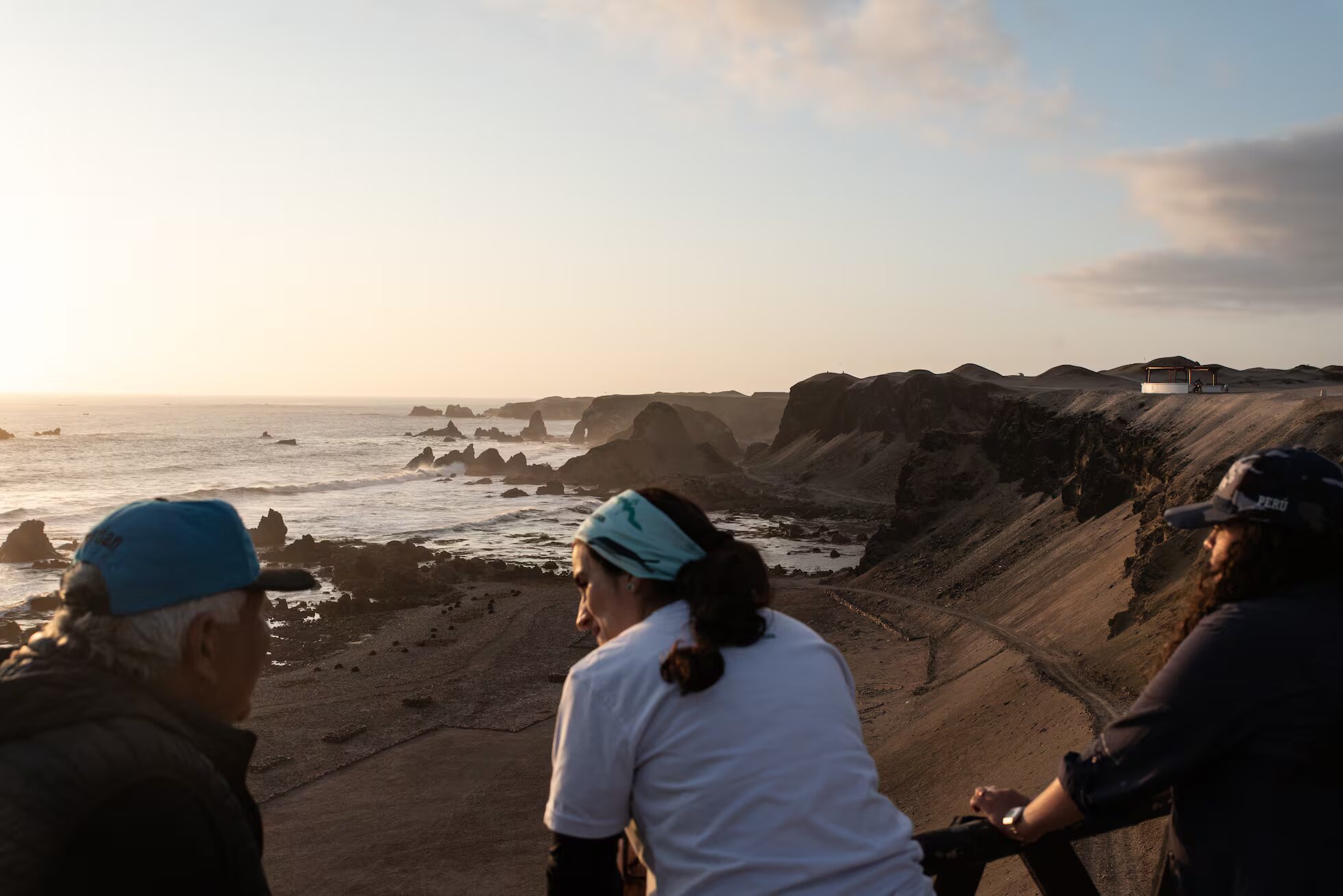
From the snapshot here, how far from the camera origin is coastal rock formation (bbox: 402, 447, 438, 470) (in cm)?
9069

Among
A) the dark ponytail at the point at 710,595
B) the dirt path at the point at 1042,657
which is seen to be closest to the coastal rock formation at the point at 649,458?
the dirt path at the point at 1042,657

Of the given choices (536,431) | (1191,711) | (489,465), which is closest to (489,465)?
(489,465)

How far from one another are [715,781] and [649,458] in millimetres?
69882

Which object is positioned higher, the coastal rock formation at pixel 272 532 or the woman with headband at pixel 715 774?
the woman with headband at pixel 715 774

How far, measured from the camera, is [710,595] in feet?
7.45

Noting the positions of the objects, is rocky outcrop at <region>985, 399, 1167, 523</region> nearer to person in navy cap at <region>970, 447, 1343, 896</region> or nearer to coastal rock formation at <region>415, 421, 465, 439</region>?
person in navy cap at <region>970, 447, 1343, 896</region>

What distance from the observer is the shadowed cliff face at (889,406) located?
59.5 m

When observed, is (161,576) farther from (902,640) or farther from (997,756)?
(902,640)

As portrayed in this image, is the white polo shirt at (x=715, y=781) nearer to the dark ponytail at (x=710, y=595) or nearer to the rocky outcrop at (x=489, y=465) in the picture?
the dark ponytail at (x=710, y=595)

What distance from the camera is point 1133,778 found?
235cm

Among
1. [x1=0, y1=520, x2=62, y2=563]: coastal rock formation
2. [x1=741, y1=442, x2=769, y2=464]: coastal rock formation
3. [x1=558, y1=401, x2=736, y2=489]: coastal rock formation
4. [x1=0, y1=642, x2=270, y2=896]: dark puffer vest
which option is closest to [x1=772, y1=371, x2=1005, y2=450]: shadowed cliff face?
[x1=741, y1=442, x2=769, y2=464]: coastal rock formation

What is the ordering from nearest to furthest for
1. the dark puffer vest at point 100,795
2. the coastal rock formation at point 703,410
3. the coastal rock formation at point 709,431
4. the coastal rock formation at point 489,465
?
the dark puffer vest at point 100,795 < the coastal rock formation at point 489,465 < the coastal rock formation at point 709,431 < the coastal rock formation at point 703,410

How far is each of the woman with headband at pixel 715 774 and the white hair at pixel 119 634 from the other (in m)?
0.82

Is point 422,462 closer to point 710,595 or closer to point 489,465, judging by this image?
point 489,465
